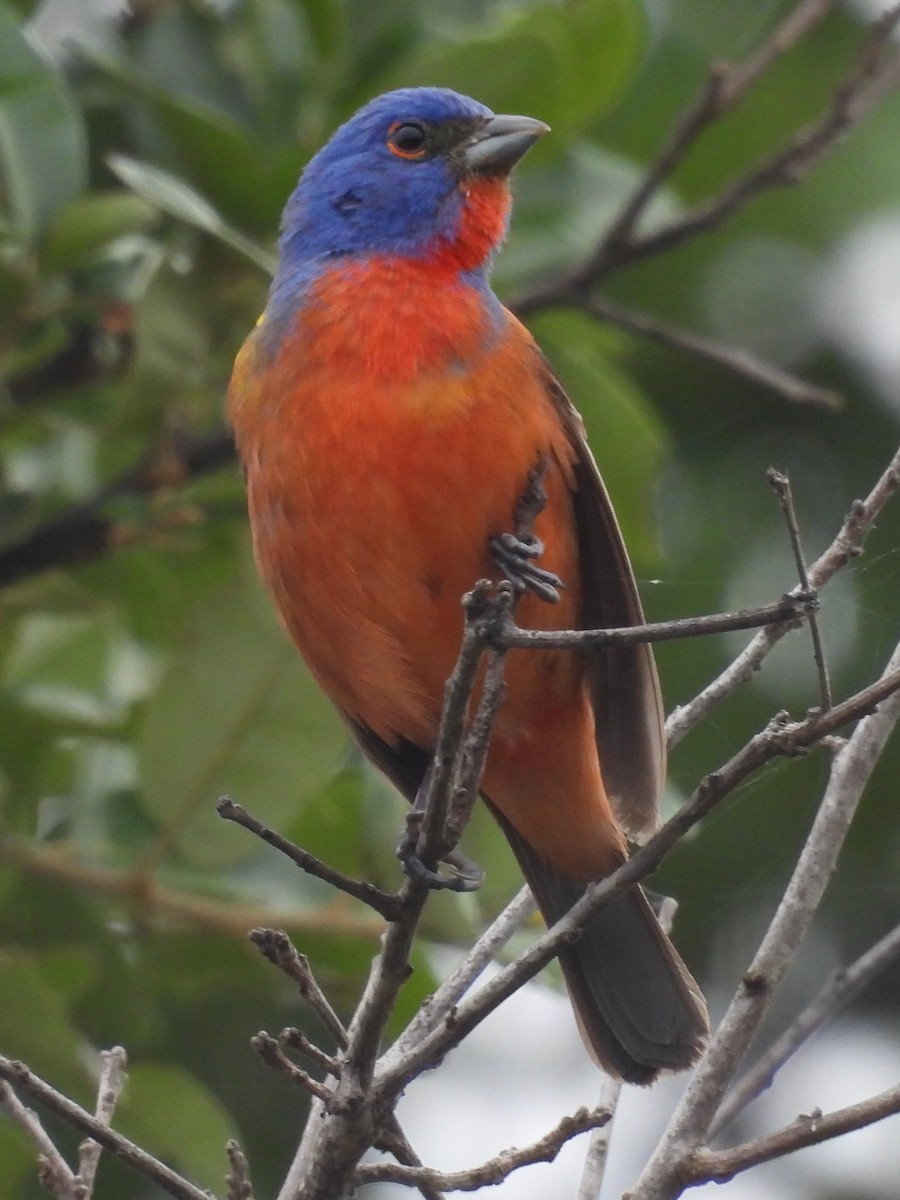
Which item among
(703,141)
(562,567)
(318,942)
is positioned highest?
(703,141)

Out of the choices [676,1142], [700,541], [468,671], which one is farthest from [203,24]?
[676,1142]

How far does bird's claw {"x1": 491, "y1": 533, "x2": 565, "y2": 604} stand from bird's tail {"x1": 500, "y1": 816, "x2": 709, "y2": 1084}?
0.80m

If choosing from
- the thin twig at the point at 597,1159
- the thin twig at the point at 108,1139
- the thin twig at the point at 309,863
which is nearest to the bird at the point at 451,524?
the thin twig at the point at 597,1159

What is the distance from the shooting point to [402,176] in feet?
13.7

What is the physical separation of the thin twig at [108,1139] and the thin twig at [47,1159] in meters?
0.13

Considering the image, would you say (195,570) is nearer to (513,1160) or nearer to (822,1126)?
(513,1160)

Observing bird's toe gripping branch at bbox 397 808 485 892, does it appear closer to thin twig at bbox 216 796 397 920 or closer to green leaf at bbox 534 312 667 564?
thin twig at bbox 216 796 397 920

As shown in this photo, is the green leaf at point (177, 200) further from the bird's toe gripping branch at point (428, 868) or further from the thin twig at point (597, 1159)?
the thin twig at point (597, 1159)

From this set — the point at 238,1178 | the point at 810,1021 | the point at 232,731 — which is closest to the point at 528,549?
the point at 810,1021

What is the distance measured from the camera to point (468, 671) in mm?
2461

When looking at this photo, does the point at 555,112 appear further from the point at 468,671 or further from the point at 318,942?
the point at 468,671

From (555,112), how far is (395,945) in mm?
2545

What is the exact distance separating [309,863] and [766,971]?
623 mm

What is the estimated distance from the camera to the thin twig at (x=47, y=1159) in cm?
245
